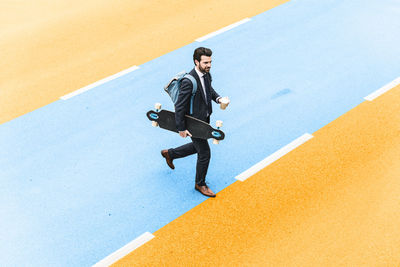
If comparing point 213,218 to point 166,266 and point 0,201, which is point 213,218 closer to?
point 166,266

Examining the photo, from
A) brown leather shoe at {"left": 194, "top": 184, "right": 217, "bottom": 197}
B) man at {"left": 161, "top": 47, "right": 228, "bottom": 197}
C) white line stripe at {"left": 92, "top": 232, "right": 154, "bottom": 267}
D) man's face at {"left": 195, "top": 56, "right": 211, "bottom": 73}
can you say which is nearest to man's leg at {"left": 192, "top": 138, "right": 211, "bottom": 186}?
man at {"left": 161, "top": 47, "right": 228, "bottom": 197}

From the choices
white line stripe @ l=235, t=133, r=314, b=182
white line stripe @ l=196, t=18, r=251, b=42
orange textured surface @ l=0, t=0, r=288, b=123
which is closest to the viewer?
white line stripe @ l=235, t=133, r=314, b=182

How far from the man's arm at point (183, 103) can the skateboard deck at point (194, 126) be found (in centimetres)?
8

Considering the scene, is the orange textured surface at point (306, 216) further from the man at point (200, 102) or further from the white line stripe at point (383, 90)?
the white line stripe at point (383, 90)

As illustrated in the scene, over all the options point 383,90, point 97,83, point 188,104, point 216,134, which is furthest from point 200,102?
point 383,90

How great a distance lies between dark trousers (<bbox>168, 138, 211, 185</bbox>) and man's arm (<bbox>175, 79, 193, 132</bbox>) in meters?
0.39

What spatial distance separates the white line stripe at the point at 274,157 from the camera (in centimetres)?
739

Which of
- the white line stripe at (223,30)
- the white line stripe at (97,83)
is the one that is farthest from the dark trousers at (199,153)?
the white line stripe at (223,30)

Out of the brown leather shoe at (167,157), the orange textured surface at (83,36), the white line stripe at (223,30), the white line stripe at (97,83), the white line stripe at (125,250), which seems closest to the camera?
the white line stripe at (125,250)

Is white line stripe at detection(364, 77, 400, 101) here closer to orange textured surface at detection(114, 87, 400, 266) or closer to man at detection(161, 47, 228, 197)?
orange textured surface at detection(114, 87, 400, 266)

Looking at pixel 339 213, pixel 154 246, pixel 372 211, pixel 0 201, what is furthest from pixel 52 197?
pixel 372 211

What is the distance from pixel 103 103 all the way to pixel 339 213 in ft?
16.0

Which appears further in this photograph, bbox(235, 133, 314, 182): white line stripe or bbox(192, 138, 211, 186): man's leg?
bbox(235, 133, 314, 182): white line stripe

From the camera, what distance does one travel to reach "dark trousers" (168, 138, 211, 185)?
21.6ft
